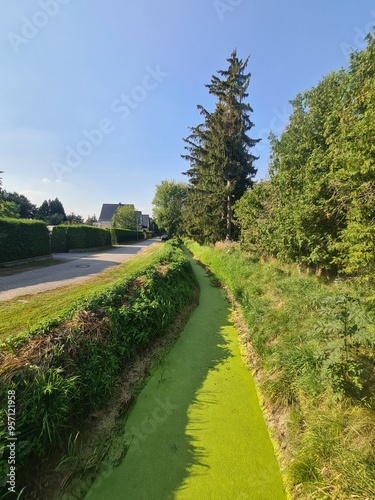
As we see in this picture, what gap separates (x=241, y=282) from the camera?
863 cm

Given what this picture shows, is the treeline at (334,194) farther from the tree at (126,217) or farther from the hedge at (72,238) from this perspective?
the tree at (126,217)

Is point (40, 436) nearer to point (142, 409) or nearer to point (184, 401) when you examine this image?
point (142, 409)

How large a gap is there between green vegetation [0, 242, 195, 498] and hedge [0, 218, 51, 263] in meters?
10.1

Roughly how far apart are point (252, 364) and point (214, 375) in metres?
0.91

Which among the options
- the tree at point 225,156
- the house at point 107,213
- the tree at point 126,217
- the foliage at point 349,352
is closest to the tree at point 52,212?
the house at point 107,213

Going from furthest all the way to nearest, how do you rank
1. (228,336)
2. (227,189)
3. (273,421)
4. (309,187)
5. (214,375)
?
(227,189)
(309,187)
(228,336)
(214,375)
(273,421)

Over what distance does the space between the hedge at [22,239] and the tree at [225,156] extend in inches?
476

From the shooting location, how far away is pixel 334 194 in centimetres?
662

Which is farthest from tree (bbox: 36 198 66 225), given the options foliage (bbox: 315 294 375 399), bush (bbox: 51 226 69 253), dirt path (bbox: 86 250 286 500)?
foliage (bbox: 315 294 375 399)

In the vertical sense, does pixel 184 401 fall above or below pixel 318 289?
below

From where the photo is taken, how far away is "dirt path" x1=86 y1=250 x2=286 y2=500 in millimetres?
2330

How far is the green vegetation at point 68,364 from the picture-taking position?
2.33 m

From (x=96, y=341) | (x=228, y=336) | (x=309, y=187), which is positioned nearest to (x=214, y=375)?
(x=228, y=336)

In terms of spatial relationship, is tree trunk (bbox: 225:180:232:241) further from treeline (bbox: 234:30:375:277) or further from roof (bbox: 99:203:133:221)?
roof (bbox: 99:203:133:221)
